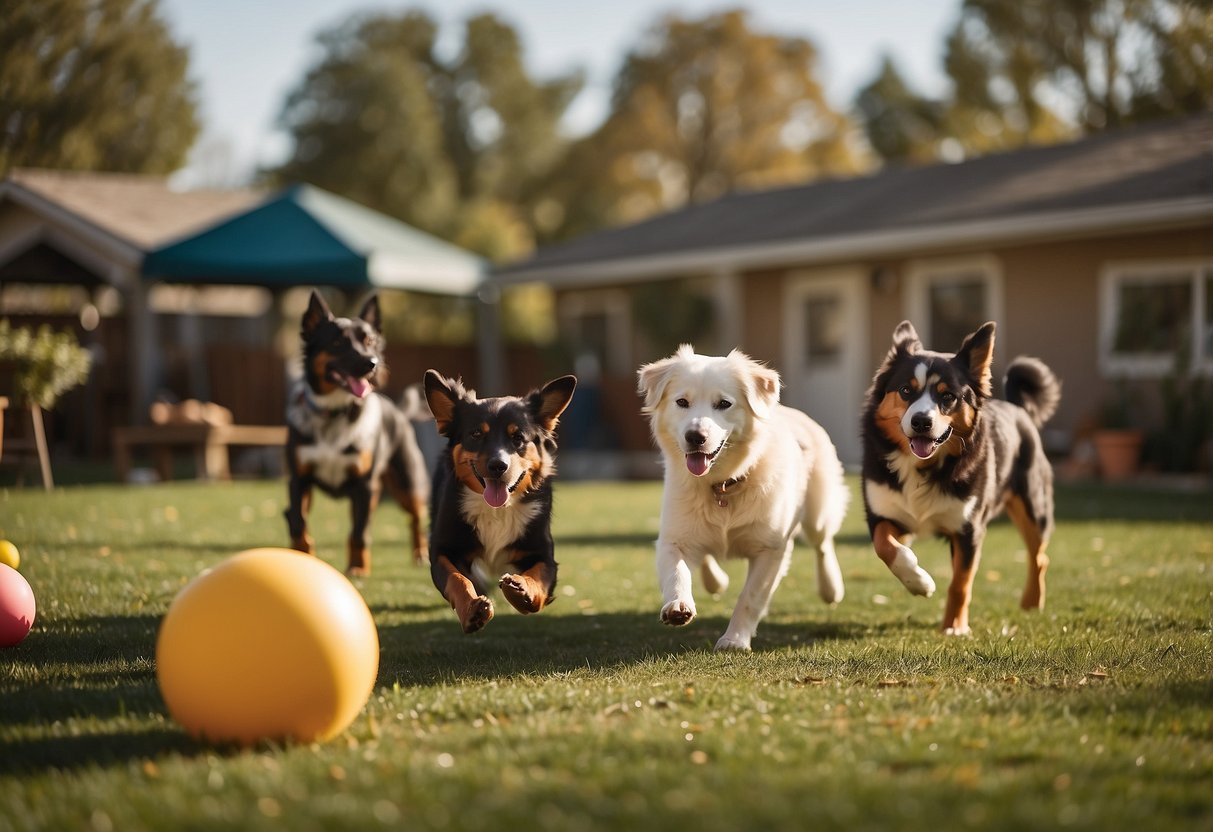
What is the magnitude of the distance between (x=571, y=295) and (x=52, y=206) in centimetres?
1013

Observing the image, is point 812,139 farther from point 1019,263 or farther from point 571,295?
point 1019,263

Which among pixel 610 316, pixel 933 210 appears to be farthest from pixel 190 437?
pixel 933 210

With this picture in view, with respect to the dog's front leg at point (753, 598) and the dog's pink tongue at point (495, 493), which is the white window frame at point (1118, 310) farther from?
the dog's pink tongue at point (495, 493)

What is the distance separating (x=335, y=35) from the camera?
54.2 metres

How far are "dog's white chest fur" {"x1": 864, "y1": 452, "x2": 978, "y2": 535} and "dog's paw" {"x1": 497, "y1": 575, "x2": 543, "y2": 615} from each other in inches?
84.2

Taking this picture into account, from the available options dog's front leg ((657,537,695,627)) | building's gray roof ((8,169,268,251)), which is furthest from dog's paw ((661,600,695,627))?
building's gray roof ((8,169,268,251))

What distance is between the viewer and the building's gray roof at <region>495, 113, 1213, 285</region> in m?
16.3

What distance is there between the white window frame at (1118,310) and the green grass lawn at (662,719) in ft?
29.9

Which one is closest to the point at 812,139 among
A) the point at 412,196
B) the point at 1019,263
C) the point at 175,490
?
the point at 412,196

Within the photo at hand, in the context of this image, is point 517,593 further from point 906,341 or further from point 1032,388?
point 1032,388

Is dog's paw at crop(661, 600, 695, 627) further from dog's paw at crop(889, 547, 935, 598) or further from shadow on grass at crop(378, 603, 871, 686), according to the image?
dog's paw at crop(889, 547, 935, 598)

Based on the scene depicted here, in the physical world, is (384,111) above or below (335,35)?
below

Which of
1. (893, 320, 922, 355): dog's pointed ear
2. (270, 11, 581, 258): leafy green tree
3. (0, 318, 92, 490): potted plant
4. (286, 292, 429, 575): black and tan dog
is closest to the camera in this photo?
(893, 320, 922, 355): dog's pointed ear

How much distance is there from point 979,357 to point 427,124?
47016mm
